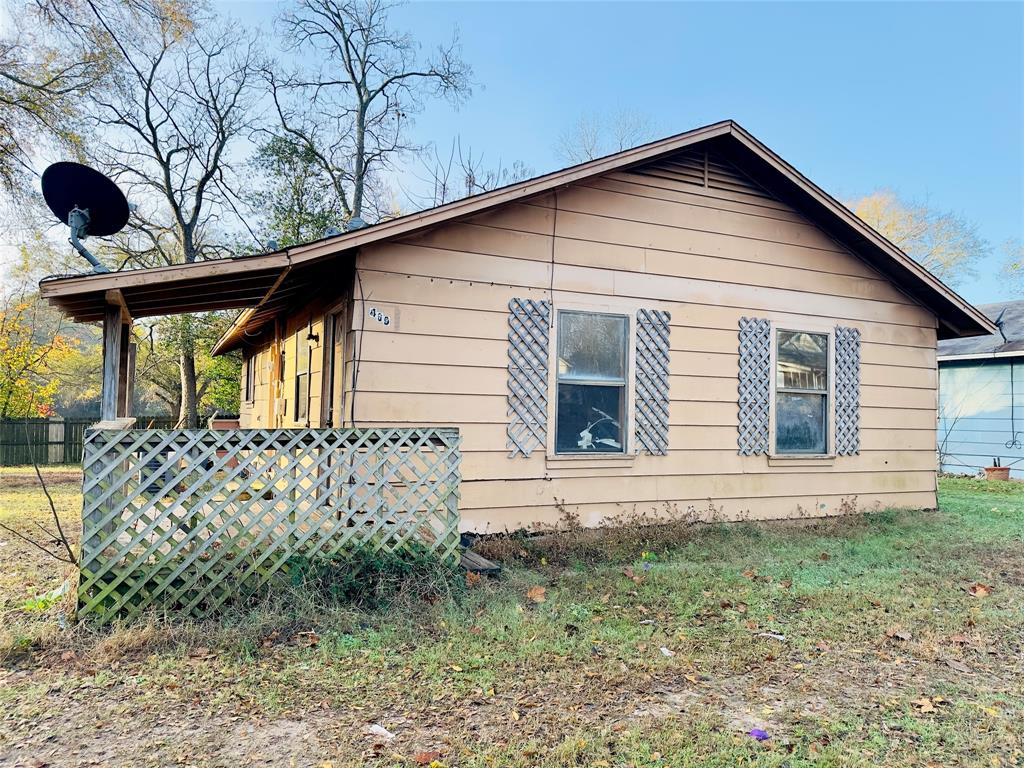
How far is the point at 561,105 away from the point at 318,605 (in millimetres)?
23913

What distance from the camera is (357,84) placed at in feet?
71.8

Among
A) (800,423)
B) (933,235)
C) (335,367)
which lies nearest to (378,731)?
(335,367)

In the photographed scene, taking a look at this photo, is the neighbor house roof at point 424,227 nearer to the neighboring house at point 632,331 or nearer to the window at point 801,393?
the neighboring house at point 632,331


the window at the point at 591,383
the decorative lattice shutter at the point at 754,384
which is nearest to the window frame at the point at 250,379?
the window at the point at 591,383

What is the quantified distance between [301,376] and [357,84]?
1671 centimetres

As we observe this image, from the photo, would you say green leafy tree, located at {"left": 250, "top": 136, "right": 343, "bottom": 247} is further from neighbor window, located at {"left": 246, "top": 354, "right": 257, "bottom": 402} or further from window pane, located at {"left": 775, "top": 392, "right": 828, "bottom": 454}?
window pane, located at {"left": 775, "top": 392, "right": 828, "bottom": 454}

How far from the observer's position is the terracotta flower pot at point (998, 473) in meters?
13.4

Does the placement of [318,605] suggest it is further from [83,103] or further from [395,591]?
[83,103]

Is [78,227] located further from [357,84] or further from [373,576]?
[357,84]

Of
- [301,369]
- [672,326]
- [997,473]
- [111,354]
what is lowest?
→ [997,473]

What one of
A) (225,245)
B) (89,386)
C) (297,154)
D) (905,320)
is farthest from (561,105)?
(89,386)

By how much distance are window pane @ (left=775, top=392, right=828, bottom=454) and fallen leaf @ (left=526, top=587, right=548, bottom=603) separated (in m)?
3.99

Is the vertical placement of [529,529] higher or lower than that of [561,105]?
lower

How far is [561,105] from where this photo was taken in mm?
24531
